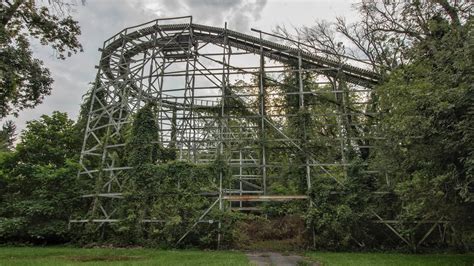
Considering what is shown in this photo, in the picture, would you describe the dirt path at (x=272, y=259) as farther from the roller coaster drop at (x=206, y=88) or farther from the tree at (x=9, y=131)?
the tree at (x=9, y=131)

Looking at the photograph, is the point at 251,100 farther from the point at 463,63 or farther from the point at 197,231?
the point at 463,63

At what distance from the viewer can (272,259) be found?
1249 centimetres

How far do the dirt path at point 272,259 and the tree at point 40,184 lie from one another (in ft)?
31.9

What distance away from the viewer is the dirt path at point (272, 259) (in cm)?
1154

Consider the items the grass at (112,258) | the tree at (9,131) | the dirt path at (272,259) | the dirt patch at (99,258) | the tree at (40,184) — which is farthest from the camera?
the tree at (9,131)

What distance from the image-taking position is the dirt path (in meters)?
11.5

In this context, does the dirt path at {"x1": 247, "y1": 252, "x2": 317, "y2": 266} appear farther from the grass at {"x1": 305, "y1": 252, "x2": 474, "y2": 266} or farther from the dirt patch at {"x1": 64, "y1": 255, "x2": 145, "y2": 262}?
the dirt patch at {"x1": 64, "y1": 255, "x2": 145, "y2": 262}

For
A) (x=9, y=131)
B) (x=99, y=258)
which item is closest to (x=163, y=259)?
(x=99, y=258)

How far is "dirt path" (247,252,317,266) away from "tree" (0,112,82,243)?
383 inches

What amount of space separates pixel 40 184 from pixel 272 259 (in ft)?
42.5

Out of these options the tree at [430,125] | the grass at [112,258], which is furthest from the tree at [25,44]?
the tree at [430,125]

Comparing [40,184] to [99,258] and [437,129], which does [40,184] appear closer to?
[99,258]

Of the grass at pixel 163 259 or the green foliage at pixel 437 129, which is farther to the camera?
the grass at pixel 163 259

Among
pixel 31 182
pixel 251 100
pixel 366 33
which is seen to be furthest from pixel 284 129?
pixel 31 182
